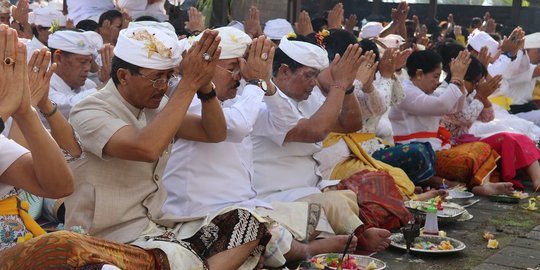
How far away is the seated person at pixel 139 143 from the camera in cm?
390

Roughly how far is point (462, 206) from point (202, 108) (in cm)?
332

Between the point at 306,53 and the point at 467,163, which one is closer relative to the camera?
the point at 306,53

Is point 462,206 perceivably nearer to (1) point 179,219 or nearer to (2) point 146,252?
(1) point 179,219

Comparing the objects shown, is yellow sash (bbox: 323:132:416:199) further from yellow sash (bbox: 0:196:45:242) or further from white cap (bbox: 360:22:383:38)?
white cap (bbox: 360:22:383:38)

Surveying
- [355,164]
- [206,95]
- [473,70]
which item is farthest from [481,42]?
[206,95]

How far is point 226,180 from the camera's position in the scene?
465cm

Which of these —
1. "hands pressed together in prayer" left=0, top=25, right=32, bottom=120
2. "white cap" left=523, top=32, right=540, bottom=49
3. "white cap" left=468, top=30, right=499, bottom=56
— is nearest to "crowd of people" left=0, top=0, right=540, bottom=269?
"hands pressed together in prayer" left=0, top=25, right=32, bottom=120

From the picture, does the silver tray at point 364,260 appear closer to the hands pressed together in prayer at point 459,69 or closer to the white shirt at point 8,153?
the white shirt at point 8,153

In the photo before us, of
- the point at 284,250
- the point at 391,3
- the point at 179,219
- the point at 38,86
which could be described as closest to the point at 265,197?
the point at 284,250

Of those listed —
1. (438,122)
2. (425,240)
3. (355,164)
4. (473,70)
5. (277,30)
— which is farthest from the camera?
(277,30)

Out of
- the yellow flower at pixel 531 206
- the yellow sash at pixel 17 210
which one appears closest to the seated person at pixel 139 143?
the yellow sash at pixel 17 210

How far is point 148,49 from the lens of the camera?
13.2 ft

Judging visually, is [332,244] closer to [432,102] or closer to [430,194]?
[430,194]

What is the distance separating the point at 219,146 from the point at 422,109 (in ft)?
10.6
